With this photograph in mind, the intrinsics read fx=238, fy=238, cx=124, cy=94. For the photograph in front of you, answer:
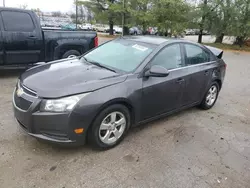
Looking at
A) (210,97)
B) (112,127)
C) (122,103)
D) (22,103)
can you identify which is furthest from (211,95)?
(22,103)

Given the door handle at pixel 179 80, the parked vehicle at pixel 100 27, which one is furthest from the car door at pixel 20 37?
the parked vehicle at pixel 100 27

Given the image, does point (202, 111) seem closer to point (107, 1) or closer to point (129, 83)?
point (129, 83)

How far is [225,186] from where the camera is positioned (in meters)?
2.69

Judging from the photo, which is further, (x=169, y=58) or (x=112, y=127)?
(x=169, y=58)

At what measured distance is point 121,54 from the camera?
3775 millimetres

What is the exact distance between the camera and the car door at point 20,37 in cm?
594

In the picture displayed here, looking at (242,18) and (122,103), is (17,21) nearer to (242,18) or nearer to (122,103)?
(122,103)

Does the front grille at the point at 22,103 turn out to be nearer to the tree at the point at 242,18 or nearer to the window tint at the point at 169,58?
the window tint at the point at 169,58

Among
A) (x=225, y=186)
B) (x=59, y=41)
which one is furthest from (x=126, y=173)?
(x=59, y=41)

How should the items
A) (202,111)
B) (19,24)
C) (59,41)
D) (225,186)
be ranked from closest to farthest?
(225,186)
(202,111)
(19,24)
(59,41)

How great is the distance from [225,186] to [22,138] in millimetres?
2705

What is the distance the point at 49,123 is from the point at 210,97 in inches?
136

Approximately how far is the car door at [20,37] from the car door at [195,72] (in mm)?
4102

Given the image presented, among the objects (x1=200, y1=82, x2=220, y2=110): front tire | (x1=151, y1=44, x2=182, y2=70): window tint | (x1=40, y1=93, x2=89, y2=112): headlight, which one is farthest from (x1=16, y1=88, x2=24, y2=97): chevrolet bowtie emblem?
(x1=200, y1=82, x2=220, y2=110): front tire
